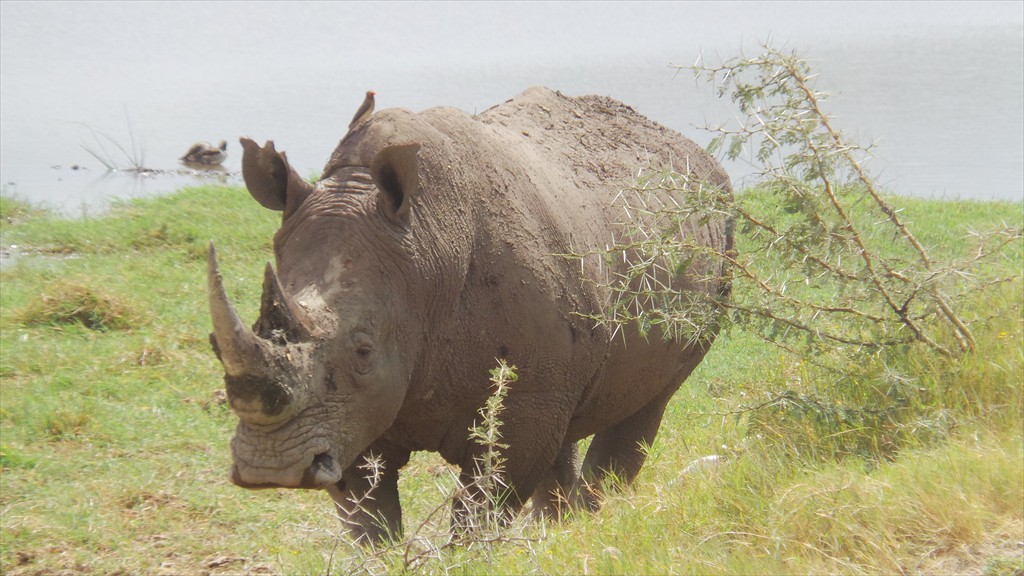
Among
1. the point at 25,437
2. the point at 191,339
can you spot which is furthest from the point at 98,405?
the point at 191,339

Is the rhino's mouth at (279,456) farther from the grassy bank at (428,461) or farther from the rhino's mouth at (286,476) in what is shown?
the grassy bank at (428,461)

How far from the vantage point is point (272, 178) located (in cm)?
427

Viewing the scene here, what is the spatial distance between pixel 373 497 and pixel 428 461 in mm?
2420

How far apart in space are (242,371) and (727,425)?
3.11 meters

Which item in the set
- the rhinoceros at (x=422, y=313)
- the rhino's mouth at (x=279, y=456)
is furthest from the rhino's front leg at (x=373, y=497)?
the rhino's mouth at (x=279, y=456)

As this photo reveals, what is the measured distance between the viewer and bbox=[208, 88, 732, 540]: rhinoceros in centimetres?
360

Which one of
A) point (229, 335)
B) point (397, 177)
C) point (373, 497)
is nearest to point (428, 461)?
point (373, 497)

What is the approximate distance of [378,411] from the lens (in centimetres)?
400

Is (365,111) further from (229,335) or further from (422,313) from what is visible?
(229,335)

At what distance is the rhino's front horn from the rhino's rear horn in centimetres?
17

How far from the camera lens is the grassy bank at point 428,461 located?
11.4ft

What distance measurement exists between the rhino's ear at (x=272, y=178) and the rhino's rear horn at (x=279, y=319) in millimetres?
686

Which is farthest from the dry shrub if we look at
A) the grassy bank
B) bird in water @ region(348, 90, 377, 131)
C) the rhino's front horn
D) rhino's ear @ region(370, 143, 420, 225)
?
the rhino's front horn

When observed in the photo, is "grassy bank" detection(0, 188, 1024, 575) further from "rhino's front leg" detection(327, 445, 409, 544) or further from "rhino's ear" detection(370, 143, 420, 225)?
"rhino's ear" detection(370, 143, 420, 225)
